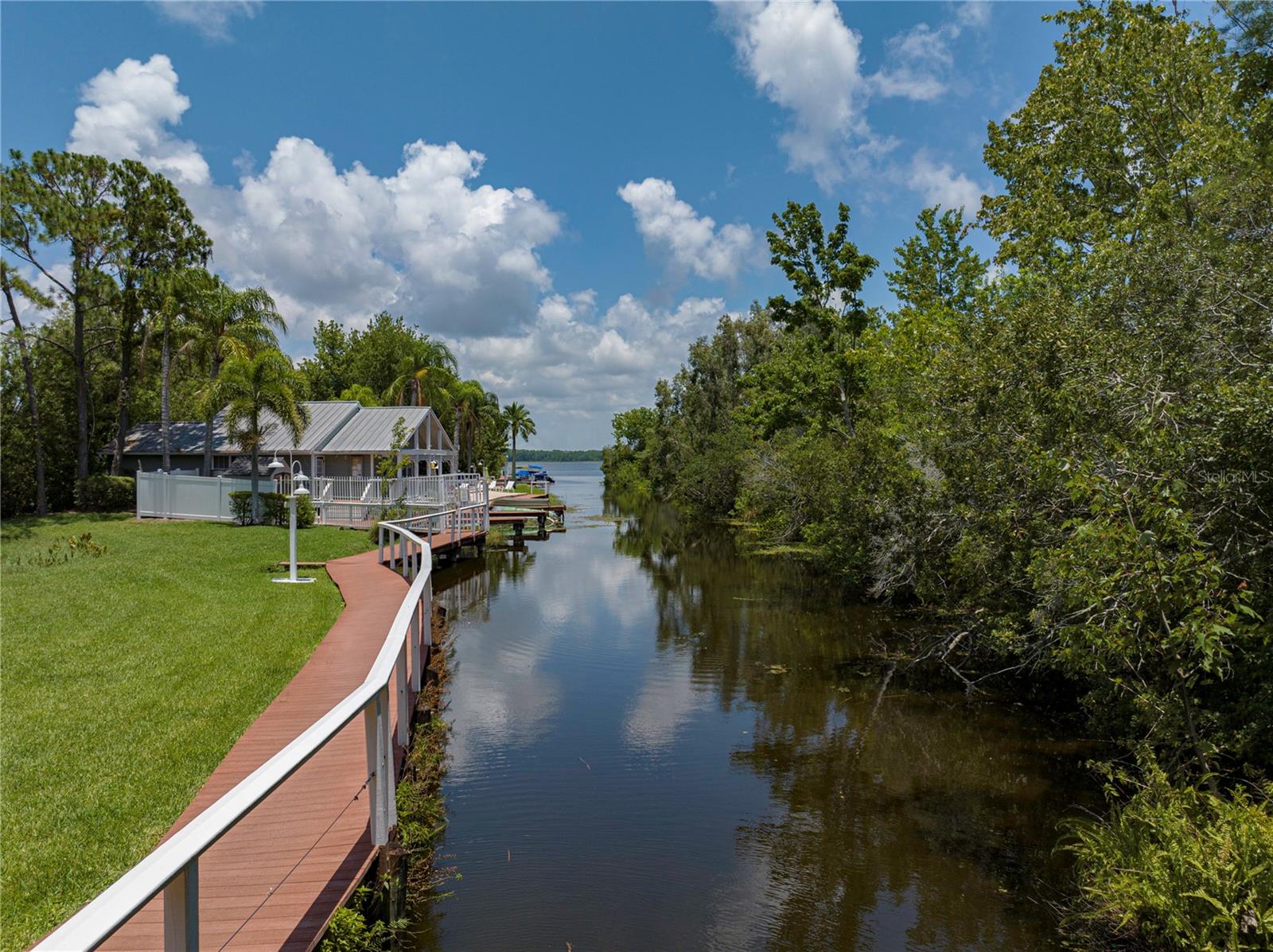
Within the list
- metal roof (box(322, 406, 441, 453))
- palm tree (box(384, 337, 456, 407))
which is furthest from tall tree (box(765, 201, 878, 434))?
palm tree (box(384, 337, 456, 407))

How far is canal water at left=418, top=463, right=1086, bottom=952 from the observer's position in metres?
6.00

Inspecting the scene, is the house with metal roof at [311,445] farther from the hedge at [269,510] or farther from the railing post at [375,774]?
the railing post at [375,774]

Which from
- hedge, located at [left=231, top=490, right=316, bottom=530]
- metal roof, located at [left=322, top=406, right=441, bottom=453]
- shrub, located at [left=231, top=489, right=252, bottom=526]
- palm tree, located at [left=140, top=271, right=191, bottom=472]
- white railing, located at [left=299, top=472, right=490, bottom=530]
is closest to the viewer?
hedge, located at [left=231, top=490, right=316, bottom=530]

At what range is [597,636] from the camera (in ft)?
50.9

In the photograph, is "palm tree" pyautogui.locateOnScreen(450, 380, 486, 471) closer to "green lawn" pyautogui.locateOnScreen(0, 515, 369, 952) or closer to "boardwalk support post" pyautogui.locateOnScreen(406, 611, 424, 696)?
"green lawn" pyautogui.locateOnScreen(0, 515, 369, 952)

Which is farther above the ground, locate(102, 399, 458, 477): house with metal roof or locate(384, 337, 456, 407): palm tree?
locate(384, 337, 456, 407): palm tree

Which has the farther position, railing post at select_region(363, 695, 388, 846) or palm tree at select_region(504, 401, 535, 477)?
palm tree at select_region(504, 401, 535, 477)

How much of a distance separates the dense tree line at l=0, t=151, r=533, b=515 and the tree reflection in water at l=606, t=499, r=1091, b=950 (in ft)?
61.6

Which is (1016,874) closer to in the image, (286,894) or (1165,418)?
(1165,418)

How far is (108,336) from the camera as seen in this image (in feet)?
112

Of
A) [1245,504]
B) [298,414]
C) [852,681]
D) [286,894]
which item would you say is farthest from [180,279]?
[1245,504]

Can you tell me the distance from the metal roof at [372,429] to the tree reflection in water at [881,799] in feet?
65.1

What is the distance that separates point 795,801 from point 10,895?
6473mm

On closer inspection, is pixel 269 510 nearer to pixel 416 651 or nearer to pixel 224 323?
pixel 224 323
